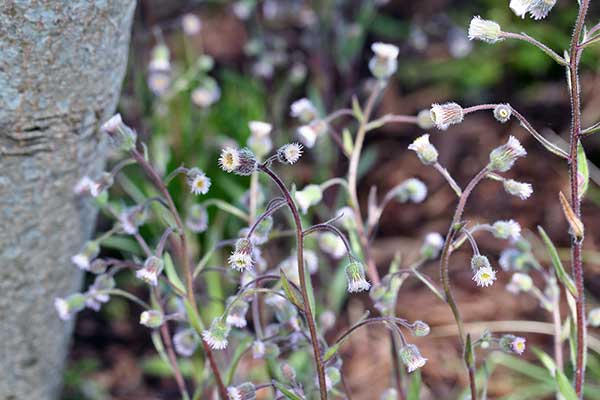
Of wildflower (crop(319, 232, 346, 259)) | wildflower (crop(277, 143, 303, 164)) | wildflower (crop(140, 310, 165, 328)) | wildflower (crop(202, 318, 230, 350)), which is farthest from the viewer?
wildflower (crop(319, 232, 346, 259))

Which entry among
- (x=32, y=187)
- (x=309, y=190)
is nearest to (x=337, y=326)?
Result: (x=309, y=190)

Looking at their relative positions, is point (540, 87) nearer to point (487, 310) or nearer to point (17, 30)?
point (487, 310)

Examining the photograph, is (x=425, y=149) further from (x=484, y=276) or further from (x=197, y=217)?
(x=197, y=217)

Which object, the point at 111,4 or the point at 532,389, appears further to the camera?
the point at 532,389

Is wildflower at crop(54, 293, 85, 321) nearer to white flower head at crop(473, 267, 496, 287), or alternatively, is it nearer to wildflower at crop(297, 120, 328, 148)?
wildflower at crop(297, 120, 328, 148)

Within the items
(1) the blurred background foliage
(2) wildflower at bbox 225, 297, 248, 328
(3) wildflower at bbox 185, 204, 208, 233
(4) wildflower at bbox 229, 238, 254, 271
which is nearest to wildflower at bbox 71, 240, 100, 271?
(3) wildflower at bbox 185, 204, 208, 233

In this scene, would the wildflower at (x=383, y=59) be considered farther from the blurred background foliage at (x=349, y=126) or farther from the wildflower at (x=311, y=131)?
the blurred background foliage at (x=349, y=126)

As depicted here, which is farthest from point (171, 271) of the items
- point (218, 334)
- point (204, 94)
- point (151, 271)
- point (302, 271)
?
point (204, 94)
